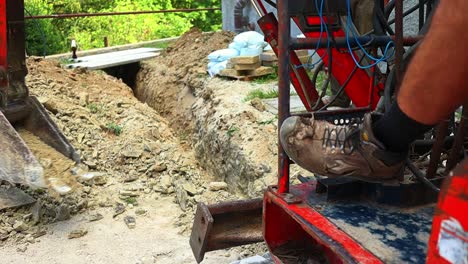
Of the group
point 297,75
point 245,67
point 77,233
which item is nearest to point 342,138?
point 297,75

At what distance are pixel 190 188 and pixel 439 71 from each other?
4023 mm

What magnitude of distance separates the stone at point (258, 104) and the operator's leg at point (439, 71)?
14.7ft

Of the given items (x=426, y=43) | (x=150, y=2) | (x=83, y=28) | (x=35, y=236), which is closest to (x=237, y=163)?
(x=35, y=236)

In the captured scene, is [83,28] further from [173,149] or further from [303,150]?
[303,150]

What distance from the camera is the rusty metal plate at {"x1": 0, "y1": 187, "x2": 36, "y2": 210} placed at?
4465 millimetres

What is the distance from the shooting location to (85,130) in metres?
6.37

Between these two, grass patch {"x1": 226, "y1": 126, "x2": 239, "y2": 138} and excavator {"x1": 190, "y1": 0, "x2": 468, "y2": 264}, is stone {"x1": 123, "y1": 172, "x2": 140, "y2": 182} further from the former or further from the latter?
excavator {"x1": 190, "y1": 0, "x2": 468, "y2": 264}

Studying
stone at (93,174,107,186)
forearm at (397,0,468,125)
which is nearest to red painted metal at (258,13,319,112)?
forearm at (397,0,468,125)

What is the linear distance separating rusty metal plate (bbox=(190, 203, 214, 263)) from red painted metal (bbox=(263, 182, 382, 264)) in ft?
1.19

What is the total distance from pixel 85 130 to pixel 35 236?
2.25 meters

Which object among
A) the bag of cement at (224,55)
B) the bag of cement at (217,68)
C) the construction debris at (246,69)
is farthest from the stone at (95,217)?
the bag of cement at (224,55)

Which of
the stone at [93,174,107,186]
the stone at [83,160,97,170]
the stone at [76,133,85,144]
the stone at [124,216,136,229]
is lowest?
the stone at [124,216,136,229]

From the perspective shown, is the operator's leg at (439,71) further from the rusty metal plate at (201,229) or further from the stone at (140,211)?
the stone at (140,211)

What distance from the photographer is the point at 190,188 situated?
5.25 metres
